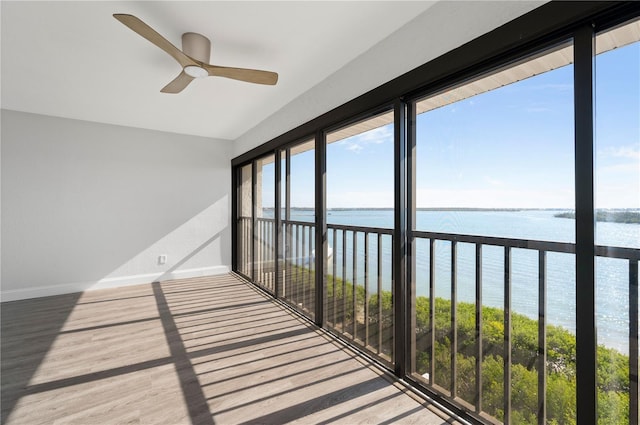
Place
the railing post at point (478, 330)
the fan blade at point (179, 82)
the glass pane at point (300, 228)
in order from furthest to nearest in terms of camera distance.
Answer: the glass pane at point (300, 228) → the fan blade at point (179, 82) → the railing post at point (478, 330)

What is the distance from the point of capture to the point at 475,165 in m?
1.70

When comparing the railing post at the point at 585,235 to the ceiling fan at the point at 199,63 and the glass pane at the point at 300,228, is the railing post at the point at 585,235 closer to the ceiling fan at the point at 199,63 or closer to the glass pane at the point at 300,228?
the ceiling fan at the point at 199,63

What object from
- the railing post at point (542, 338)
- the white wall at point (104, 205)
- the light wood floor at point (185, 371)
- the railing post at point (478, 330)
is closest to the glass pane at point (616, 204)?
the railing post at point (542, 338)

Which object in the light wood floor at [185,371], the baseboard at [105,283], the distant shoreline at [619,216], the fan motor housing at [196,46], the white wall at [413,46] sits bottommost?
the light wood floor at [185,371]

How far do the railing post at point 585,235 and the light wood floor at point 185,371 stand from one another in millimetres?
714

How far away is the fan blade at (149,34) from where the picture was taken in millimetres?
1629

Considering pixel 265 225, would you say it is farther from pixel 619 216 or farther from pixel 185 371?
pixel 619 216

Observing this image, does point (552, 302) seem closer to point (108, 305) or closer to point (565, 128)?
point (565, 128)

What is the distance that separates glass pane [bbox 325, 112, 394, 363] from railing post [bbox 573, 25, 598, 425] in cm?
110

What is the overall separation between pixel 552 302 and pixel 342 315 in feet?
5.65

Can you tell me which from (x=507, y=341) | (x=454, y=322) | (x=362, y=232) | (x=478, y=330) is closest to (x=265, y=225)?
(x=362, y=232)

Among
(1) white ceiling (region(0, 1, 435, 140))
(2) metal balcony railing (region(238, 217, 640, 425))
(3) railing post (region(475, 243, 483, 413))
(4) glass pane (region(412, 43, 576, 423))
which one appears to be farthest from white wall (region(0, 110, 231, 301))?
(3) railing post (region(475, 243, 483, 413))

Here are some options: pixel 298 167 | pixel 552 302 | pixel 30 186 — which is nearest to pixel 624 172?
pixel 552 302

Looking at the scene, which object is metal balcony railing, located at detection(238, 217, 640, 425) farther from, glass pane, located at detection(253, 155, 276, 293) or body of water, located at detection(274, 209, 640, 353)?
glass pane, located at detection(253, 155, 276, 293)
